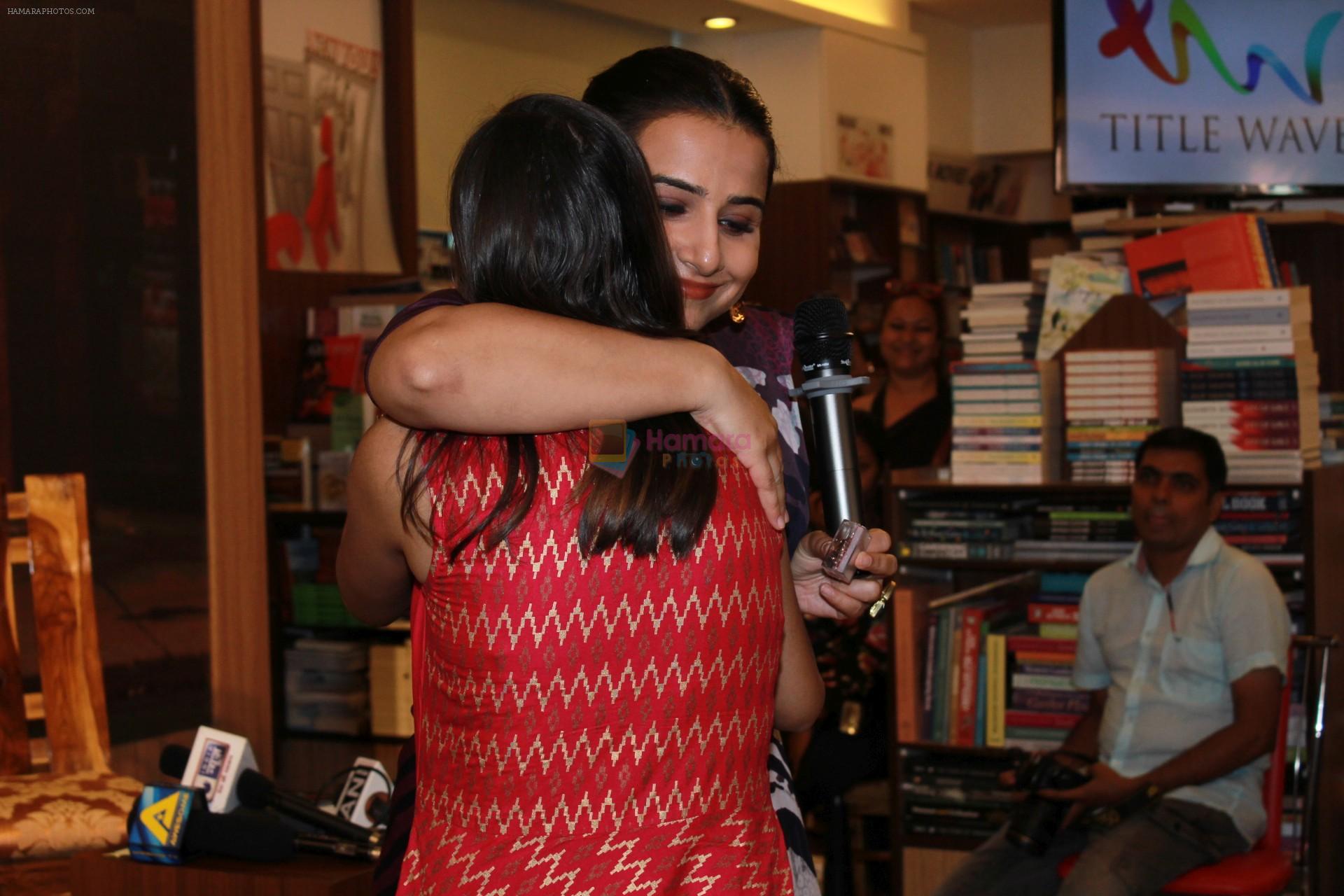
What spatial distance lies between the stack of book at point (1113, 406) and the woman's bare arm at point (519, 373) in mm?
2589

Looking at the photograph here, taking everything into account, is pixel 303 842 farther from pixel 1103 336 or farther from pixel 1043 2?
pixel 1043 2

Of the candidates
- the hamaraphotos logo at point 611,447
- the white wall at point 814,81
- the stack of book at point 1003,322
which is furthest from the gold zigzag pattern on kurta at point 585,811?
the white wall at point 814,81

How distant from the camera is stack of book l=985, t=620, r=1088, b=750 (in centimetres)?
348

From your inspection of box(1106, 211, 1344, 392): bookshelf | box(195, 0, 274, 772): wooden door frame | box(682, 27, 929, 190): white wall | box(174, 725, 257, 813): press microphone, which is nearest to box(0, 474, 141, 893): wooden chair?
box(195, 0, 274, 772): wooden door frame

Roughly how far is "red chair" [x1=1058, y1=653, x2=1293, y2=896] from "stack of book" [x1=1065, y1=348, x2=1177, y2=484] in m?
0.64

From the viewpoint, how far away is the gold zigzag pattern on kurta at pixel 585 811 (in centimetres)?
98

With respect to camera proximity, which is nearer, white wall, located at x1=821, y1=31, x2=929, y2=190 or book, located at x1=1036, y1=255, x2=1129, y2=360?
book, located at x1=1036, y1=255, x2=1129, y2=360

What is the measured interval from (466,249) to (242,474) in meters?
1.98

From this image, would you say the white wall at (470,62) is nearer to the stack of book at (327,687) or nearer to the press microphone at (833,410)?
the stack of book at (327,687)

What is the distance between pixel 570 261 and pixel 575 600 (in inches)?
9.3

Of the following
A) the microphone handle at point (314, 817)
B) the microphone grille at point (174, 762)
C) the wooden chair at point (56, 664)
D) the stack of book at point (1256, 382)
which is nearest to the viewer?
the microphone handle at point (314, 817)

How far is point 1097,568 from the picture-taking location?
348 centimetres

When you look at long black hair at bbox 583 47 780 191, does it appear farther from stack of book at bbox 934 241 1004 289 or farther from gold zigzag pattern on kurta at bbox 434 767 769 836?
stack of book at bbox 934 241 1004 289

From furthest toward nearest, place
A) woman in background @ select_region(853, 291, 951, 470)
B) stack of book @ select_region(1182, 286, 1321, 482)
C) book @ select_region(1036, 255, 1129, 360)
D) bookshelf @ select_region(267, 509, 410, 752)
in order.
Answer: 1. bookshelf @ select_region(267, 509, 410, 752)
2. woman in background @ select_region(853, 291, 951, 470)
3. book @ select_region(1036, 255, 1129, 360)
4. stack of book @ select_region(1182, 286, 1321, 482)
